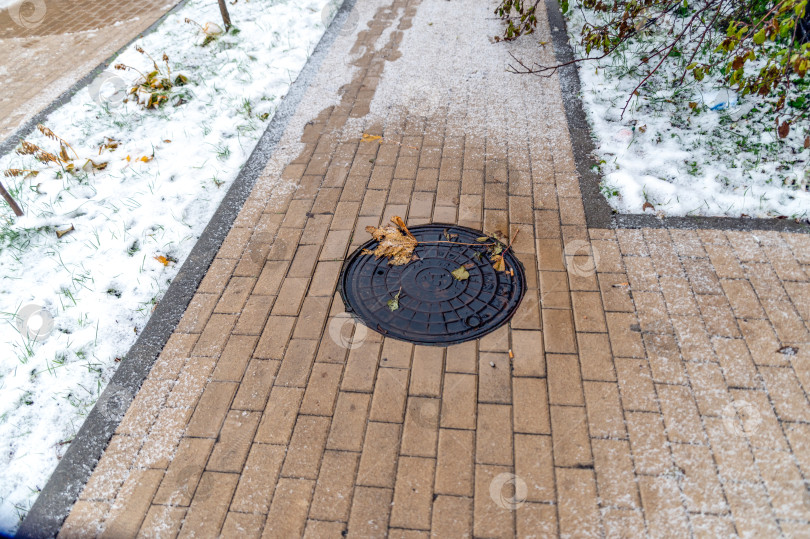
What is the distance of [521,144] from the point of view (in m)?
3.95

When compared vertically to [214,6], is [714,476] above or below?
below

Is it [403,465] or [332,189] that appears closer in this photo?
[403,465]

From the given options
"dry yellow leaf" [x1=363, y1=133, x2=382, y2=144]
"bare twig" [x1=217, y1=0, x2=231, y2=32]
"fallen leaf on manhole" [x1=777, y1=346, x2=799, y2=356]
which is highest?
"bare twig" [x1=217, y1=0, x2=231, y2=32]

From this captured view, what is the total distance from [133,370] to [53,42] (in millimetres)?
5608

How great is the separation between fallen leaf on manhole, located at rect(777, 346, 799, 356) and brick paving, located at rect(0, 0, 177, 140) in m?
6.05

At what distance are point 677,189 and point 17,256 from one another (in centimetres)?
444

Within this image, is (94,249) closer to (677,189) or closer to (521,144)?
(521,144)

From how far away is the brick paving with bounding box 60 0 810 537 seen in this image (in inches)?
83.4

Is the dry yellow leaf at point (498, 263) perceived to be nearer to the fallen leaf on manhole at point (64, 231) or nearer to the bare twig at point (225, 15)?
the fallen leaf on manhole at point (64, 231)

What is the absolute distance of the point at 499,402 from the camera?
244 centimetres

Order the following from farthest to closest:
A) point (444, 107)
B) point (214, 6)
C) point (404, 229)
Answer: point (214, 6) → point (444, 107) → point (404, 229)

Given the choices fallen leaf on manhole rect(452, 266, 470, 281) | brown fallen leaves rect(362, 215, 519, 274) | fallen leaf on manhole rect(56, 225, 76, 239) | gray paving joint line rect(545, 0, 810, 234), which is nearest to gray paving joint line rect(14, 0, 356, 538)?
fallen leaf on manhole rect(56, 225, 76, 239)

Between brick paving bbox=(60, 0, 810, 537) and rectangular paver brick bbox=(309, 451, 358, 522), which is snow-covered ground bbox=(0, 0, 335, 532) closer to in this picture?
brick paving bbox=(60, 0, 810, 537)

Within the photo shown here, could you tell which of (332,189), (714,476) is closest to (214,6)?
(332,189)
